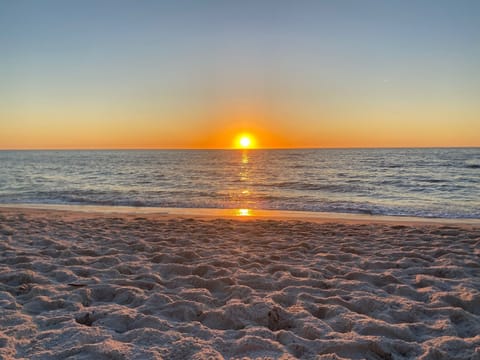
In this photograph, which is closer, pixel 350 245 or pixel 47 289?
pixel 47 289

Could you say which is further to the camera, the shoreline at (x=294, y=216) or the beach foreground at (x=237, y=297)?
the shoreline at (x=294, y=216)

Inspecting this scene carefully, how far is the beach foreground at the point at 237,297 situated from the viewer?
3.03 meters

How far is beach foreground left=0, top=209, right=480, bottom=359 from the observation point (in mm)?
3029

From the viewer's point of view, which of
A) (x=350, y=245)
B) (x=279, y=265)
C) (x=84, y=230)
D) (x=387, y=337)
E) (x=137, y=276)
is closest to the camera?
(x=387, y=337)

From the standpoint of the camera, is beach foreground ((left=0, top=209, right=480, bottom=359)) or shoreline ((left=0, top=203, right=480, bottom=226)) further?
shoreline ((left=0, top=203, right=480, bottom=226))

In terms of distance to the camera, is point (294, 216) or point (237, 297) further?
point (294, 216)

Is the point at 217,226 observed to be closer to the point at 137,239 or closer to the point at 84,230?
the point at 137,239

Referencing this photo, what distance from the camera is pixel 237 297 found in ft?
13.5

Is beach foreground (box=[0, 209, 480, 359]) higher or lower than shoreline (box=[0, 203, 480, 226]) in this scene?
higher

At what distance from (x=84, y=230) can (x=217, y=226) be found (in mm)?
2903

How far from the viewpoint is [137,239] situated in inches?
280

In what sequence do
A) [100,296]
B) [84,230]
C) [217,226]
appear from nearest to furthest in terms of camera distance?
[100,296] < [84,230] < [217,226]

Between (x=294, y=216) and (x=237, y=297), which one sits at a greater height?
(x=237, y=297)

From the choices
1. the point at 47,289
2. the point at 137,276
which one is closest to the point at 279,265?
the point at 137,276
